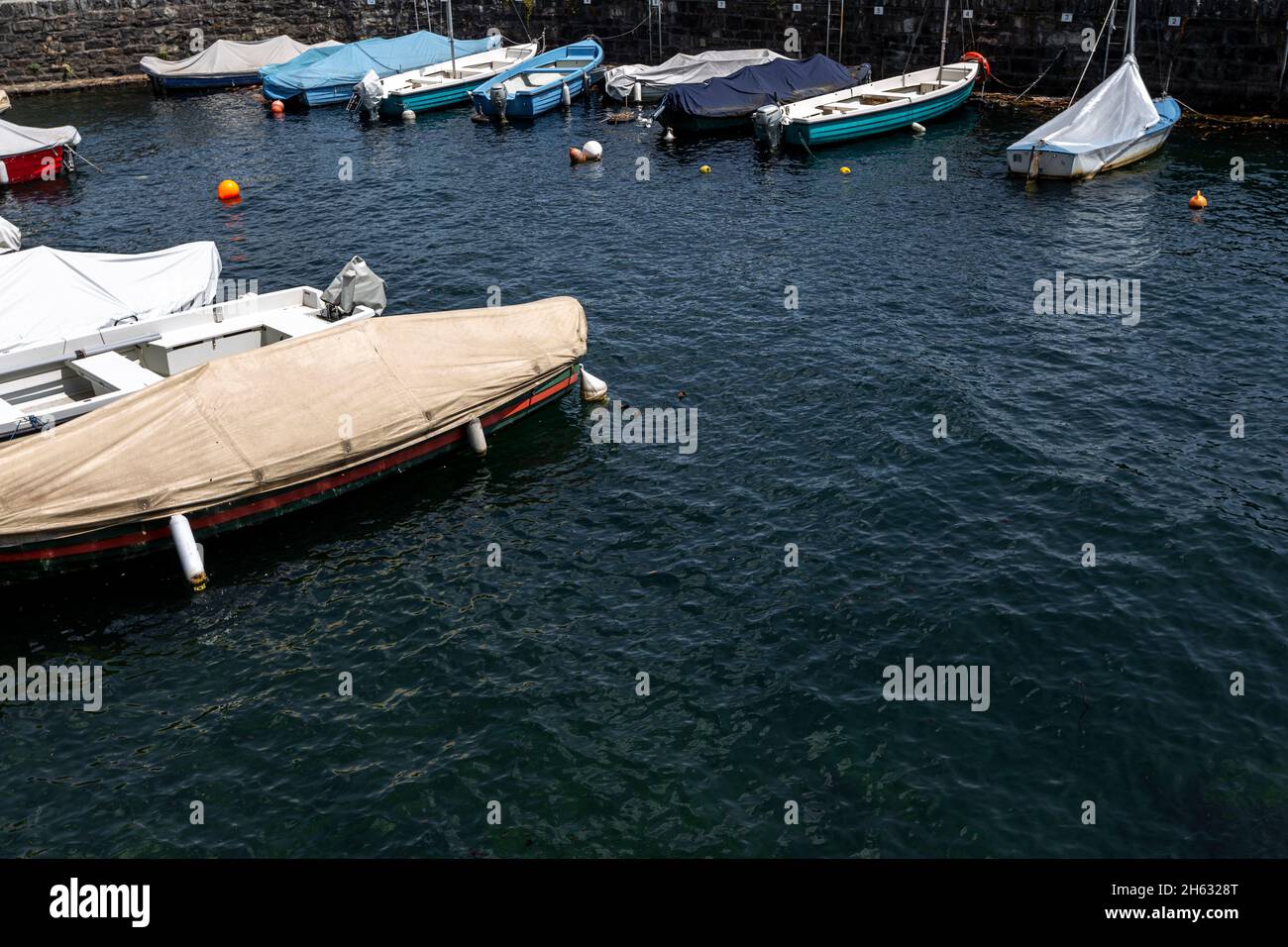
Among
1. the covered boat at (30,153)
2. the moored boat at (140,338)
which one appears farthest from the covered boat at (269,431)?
the covered boat at (30,153)

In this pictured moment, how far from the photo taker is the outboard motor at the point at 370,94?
68625 mm

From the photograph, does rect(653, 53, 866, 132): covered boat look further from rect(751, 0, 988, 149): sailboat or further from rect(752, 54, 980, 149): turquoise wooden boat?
rect(752, 54, 980, 149): turquoise wooden boat

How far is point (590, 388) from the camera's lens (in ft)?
111

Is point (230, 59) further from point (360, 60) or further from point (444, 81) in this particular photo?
point (444, 81)

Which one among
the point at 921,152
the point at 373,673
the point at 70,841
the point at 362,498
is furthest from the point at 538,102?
the point at 70,841

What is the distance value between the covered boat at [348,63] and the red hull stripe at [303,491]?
1860 inches

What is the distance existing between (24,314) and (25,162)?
28.3 meters

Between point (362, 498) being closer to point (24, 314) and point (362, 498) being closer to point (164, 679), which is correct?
point (164, 679)

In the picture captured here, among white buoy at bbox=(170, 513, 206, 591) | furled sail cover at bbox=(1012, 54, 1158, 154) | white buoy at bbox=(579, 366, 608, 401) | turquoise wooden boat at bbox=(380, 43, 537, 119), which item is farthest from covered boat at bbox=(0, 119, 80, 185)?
furled sail cover at bbox=(1012, 54, 1158, 154)

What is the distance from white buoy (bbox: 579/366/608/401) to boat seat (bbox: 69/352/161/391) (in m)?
11.2

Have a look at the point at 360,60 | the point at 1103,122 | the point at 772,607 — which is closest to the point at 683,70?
the point at 360,60

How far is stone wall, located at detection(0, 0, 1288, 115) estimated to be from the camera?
56531mm

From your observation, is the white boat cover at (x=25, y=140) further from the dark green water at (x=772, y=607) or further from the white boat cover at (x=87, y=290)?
the dark green water at (x=772, y=607)

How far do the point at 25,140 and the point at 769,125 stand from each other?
1419 inches
